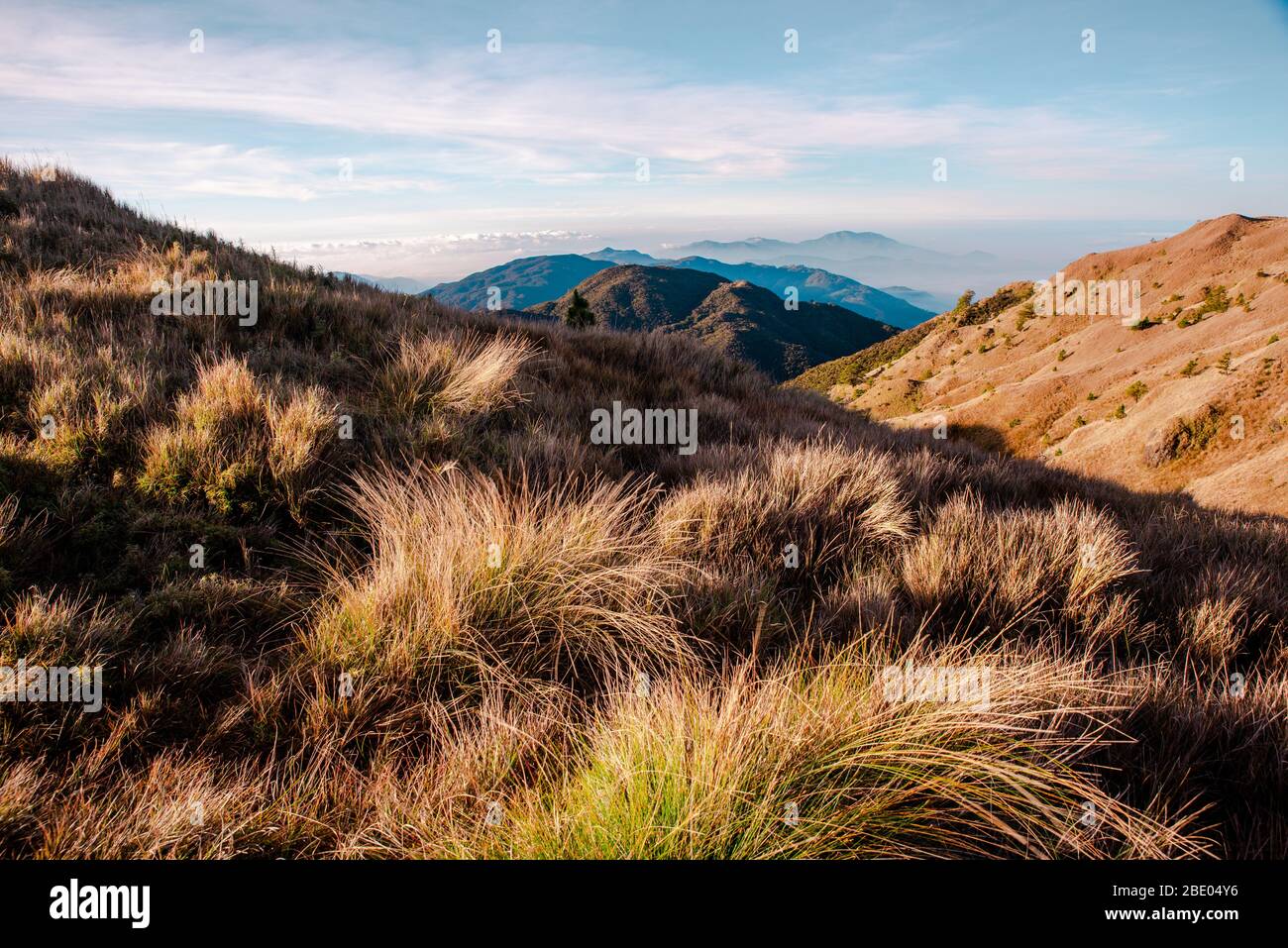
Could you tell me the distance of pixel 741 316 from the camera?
13938 cm

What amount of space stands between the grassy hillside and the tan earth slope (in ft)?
35.8

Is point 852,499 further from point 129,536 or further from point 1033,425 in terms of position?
point 1033,425

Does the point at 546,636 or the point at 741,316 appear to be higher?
the point at 741,316

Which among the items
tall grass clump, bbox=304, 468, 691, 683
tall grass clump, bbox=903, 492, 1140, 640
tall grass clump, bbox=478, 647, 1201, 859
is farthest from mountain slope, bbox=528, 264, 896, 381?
tall grass clump, bbox=478, 647, 1201, 859

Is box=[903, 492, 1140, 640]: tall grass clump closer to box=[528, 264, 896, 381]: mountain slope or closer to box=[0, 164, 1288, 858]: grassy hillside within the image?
box=[0, 164, 1288, 858]: grassy hillside

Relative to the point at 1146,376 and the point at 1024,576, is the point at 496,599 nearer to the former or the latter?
the point at 1024,576

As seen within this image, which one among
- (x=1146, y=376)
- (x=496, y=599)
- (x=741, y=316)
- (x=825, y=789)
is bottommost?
(x=825, y=789)

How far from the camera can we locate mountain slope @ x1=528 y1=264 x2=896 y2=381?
12138cm

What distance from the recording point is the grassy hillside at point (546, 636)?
1.93 m

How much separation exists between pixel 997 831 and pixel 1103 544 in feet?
9.52

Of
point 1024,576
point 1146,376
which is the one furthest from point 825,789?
point 1146,376

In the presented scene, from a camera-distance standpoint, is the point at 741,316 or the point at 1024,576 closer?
the point at 1024,576

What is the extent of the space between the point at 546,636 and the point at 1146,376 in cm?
4474
